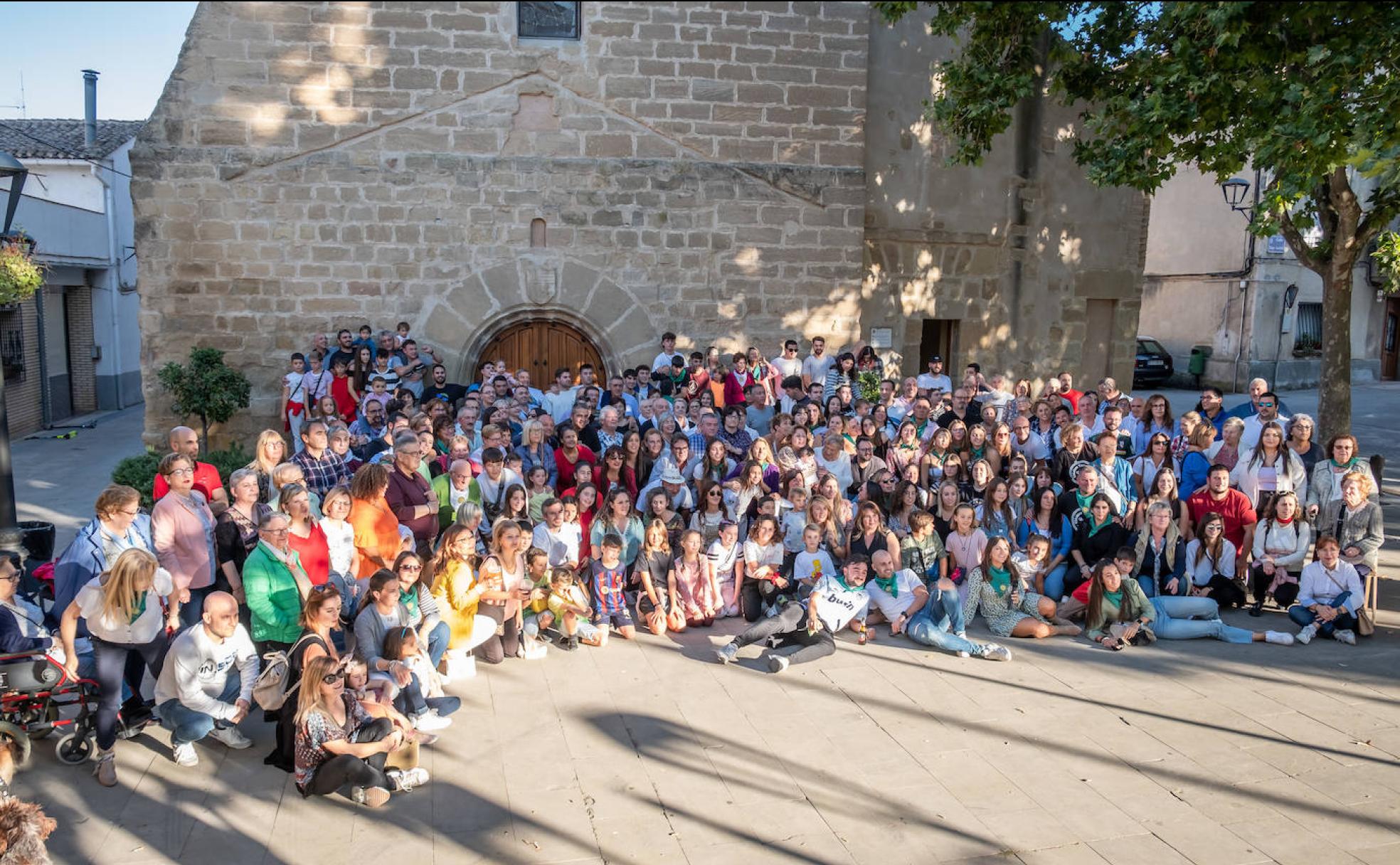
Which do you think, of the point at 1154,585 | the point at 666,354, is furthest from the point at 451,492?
the point at 1154,585

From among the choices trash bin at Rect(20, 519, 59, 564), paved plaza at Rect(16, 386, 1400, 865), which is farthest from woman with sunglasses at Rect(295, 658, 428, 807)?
trash bin at Rect(20, 519, 59, 564)

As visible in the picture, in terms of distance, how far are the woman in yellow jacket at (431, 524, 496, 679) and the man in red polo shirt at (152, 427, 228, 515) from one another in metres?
1.55

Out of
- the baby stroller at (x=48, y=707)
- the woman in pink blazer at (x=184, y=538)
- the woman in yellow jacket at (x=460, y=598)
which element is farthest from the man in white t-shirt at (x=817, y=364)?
the baby stroller at (x=48, y=707)

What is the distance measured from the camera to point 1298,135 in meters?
8.45

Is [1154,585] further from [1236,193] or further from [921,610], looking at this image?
[1236,193]

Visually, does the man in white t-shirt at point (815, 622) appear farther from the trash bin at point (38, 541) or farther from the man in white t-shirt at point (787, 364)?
the trash bin at point (38, 541)

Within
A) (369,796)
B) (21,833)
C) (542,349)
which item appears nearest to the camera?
(21,833)

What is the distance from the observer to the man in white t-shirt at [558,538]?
323 inches

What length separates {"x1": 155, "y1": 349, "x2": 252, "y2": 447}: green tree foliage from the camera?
1118cm

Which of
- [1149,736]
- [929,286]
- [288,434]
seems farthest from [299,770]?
[929,286]

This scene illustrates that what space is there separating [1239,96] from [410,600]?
845cm

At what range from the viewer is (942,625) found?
812 centimetres

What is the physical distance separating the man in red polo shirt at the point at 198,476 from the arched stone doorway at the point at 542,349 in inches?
196

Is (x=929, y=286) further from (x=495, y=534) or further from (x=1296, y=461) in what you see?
(x=495, y=534)
